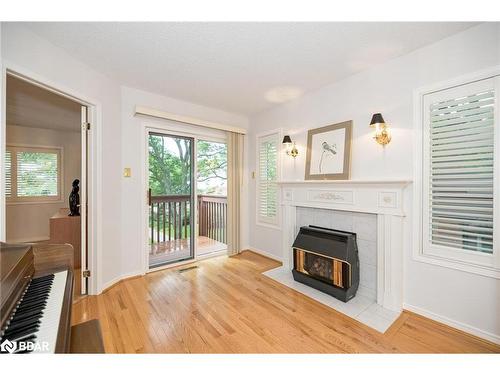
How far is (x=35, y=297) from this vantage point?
101cm

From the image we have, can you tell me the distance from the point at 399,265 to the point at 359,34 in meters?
2.05

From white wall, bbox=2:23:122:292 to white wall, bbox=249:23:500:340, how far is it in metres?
2.46

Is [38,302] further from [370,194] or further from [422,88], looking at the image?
[422,88]

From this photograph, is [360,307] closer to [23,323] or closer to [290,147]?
[290,147]

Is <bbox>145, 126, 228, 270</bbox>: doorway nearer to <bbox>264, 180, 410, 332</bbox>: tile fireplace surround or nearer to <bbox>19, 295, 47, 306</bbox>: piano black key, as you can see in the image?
<bbox>264, 180, 410, 332</bbox>: tile fireplace surround

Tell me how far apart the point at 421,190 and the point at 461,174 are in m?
0.29

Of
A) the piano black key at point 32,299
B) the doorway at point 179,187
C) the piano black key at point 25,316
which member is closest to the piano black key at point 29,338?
the piano black key at point 25,316

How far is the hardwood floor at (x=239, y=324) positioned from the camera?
158cm

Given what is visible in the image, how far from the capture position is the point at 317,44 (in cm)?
189

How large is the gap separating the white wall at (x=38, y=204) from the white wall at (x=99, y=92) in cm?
250

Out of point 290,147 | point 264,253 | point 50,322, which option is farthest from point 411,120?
point 50,322

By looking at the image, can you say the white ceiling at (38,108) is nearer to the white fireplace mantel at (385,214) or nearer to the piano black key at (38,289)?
the piano black key at (38,289)

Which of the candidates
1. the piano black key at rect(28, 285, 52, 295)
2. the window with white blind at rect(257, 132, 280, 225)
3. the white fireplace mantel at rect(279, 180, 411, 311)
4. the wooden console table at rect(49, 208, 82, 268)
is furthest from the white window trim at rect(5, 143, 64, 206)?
the white fireplace mantel at rect(279, 180, 411, 311)
